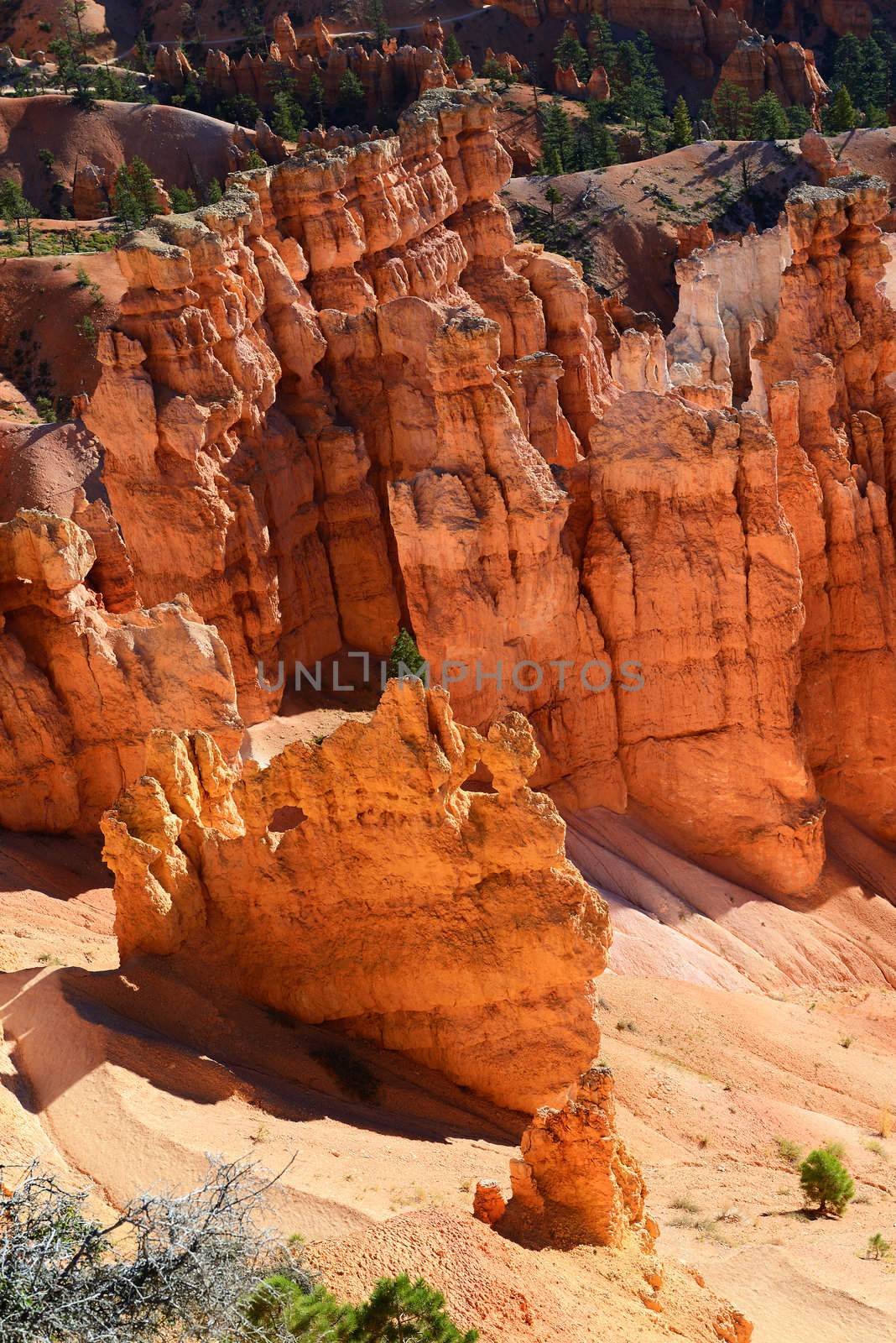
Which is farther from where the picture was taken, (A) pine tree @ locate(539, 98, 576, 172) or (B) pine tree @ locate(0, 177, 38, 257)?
(A) pine tree @ locate(539, 98, 576, 172)

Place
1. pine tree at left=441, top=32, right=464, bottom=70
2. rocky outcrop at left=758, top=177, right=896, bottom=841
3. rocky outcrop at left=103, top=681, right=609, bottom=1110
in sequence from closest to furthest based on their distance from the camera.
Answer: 1. rocky outcrop at left=103, top=681, right=609, bottom=1110
2. rocky outcrop at left=758, top=177, right=896, bottom=841
3. pine tree at left=441, top=32, right=464, bottom=70

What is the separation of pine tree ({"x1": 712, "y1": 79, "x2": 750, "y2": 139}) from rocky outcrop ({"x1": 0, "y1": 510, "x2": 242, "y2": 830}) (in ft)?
229

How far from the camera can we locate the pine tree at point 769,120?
83812 millimetres

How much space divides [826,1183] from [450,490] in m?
12.9

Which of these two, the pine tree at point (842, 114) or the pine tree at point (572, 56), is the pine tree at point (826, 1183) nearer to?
the pine tree at point (842, 114)

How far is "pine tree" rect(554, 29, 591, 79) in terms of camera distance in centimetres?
9456

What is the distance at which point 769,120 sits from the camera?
→ 84.4 m

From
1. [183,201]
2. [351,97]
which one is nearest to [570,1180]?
[183,201]

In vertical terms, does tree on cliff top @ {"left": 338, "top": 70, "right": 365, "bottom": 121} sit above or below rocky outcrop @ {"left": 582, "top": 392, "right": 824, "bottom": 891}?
above

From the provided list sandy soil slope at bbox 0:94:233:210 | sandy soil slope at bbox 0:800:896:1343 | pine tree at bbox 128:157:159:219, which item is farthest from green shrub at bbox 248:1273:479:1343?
sandy soil slope at bbox 0:94:233:210

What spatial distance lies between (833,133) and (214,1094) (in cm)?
7616

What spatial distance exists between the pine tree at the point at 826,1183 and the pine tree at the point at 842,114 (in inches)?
2866

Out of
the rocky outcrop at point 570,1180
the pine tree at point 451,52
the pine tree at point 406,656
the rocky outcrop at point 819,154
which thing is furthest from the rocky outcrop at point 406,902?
the pine tree at point 451,52

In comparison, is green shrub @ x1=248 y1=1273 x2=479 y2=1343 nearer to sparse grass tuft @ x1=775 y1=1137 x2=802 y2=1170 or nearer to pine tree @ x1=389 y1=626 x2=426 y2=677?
sparse grass tuft @ x1=775 y1=1137 x2=802 y2=1170
